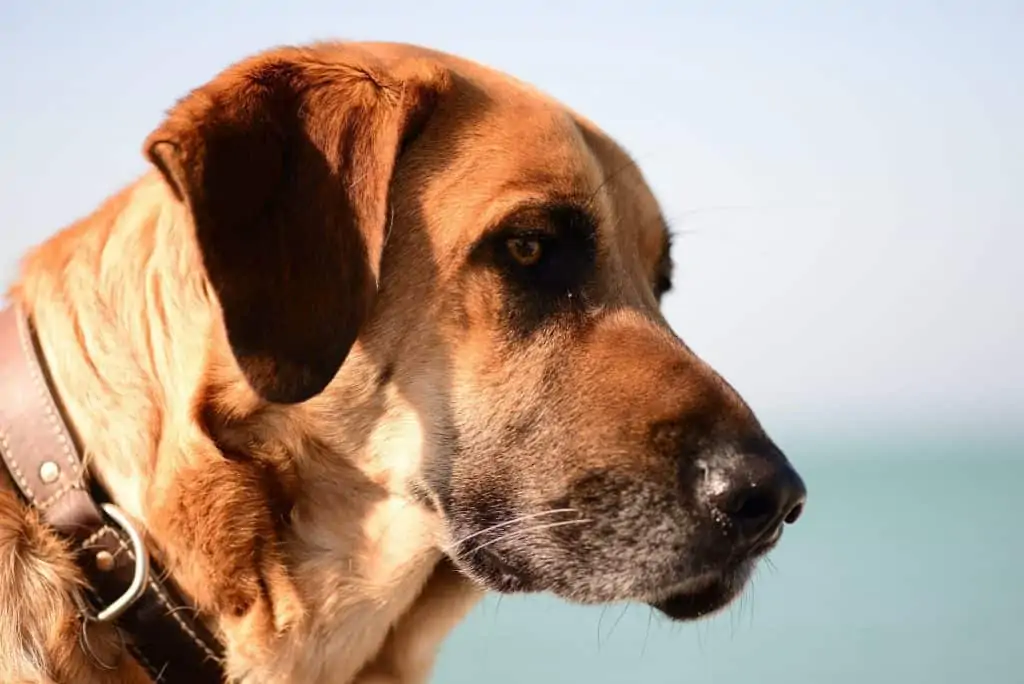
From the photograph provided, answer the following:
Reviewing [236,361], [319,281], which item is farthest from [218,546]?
[319,281]

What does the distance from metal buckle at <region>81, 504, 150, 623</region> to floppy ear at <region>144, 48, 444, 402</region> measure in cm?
38

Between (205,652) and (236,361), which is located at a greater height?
(236,361)

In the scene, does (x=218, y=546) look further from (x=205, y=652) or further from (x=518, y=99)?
(x=518, y=99)

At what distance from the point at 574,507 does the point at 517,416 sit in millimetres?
234

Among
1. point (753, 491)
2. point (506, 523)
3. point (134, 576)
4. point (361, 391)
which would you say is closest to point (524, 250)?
point (361, 391)

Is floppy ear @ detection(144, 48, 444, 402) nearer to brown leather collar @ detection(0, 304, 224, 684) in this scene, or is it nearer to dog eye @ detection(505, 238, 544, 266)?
dog eye @ detection(505, 238, 544, 266)

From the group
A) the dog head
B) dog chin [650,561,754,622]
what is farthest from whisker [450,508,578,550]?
dog chin [650,561,754,622]

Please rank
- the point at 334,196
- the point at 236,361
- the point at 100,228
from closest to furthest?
1. the point at 236,361
2. the point at 334,196
3. the point at 100,228

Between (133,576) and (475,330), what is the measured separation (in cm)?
86

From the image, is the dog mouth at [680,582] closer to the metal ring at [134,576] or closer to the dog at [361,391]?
the dog at [361,391]

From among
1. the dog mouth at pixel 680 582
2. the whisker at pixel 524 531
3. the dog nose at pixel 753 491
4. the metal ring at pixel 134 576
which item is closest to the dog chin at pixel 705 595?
the dog mouth at pixel 680 582

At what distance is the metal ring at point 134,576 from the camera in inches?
86.6

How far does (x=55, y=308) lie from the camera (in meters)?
2.43

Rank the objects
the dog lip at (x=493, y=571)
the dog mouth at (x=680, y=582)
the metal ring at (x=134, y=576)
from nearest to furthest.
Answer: the metal ring at (x=134, y=576), the dog mouth at (x=680, y=582), the dog lip at (x=493, y=571)
